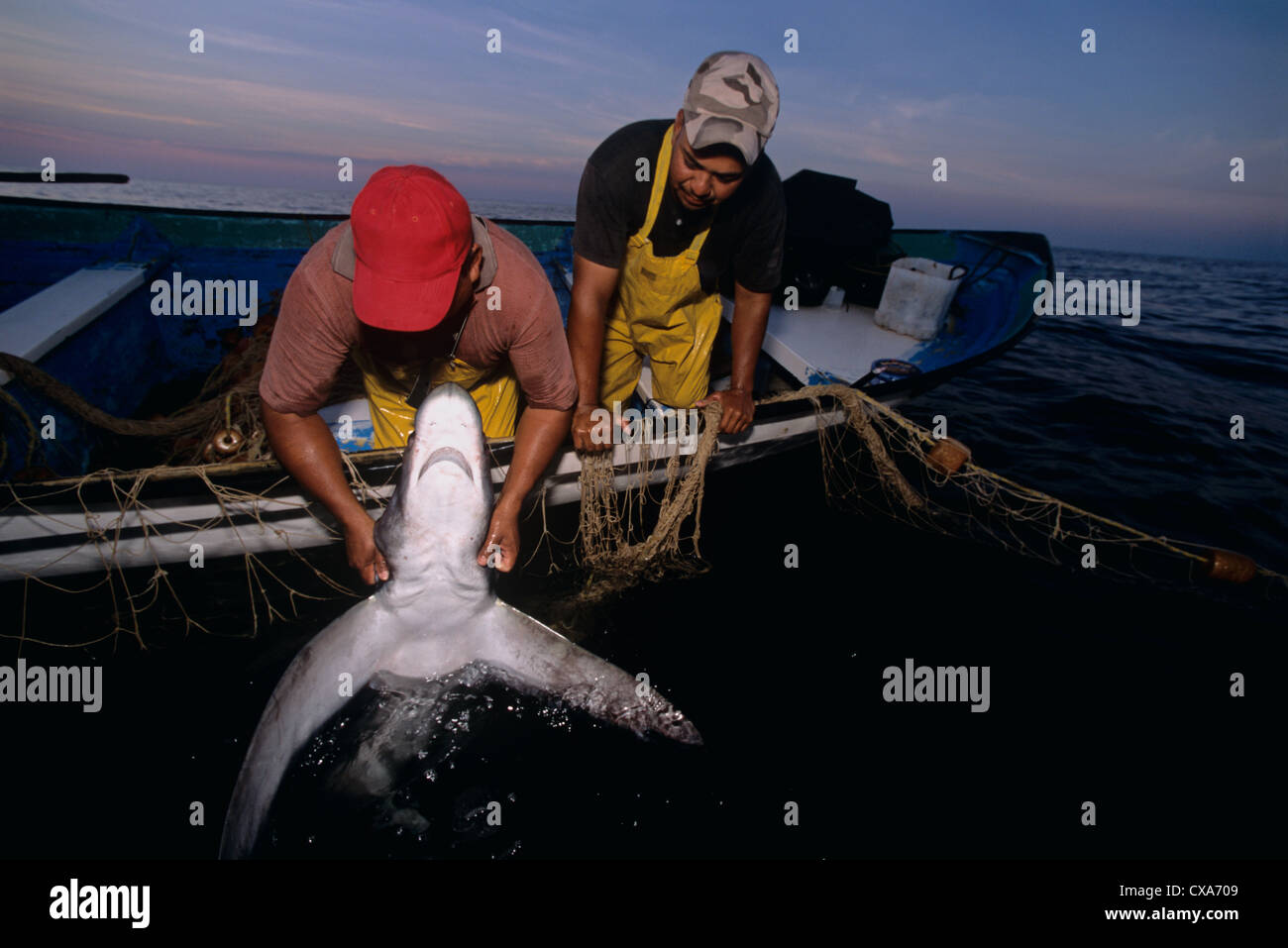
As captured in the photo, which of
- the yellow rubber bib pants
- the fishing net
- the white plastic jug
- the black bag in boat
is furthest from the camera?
the black bag in boat

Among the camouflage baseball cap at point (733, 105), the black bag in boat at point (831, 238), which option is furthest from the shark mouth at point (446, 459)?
the black bag in boat at point (831, 238)

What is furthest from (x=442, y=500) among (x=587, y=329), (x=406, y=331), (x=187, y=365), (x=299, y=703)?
(x=187, y=365)

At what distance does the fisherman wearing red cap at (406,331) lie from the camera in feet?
7.76

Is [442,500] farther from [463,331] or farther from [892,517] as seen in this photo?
[892,517]

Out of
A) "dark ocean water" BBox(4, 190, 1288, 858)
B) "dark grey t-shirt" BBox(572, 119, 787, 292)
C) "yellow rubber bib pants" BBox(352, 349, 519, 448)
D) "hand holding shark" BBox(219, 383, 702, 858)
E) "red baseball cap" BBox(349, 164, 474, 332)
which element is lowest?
"dark ocean water" BBox(4, 190, 1288, 858)

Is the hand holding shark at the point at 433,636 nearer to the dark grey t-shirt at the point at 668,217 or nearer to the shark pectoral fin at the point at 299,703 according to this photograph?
the shark pectoral fin at the point at 299,703

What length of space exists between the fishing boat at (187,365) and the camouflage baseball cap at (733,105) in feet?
6.67

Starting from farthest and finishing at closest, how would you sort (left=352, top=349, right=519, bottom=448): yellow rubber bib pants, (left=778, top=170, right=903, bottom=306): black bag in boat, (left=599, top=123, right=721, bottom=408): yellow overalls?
(left=778, top=170, right=903, bottom=306): black bag in boat, (left=599, top=123, right=721, bottom=408): yellow overalls, (left=352, top=349, right=519, bottom=448): yellow rubber bib pants

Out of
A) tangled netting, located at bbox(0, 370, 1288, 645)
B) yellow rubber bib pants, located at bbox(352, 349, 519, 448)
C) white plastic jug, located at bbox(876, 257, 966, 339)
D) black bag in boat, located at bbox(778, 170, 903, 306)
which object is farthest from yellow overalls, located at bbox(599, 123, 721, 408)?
black bag in boat, located at bbox(778, 170, 903, 306)

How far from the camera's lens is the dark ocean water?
10.3 feet

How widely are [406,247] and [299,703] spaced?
236 cm

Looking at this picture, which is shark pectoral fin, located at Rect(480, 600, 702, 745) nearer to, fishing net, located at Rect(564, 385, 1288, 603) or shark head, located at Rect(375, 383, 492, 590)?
shark head, located at Rect(375, 383, 492, 590)

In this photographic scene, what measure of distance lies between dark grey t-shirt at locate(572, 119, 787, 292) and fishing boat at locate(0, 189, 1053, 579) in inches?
48.2

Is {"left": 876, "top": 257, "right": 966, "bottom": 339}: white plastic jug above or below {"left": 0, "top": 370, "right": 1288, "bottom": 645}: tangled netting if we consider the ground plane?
above
